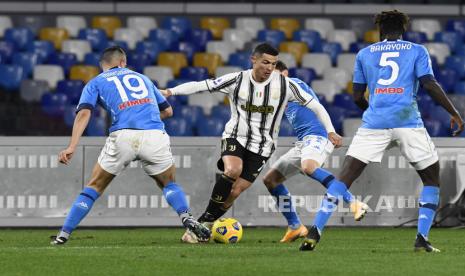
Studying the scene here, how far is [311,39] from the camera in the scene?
65.7ft

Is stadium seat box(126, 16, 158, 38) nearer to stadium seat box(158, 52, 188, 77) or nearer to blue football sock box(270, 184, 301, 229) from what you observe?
stadium seat box(158, 52, 188, 77)

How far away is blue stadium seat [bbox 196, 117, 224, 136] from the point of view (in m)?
16.5

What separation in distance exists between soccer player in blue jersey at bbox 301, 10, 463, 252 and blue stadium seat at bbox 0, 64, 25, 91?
943 centimetres

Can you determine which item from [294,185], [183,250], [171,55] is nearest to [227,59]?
[171,55]

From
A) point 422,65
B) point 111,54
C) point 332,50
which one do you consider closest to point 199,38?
point 332,50

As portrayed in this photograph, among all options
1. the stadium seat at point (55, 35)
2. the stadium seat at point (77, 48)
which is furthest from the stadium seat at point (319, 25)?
the stadium seat at point (55, 35)

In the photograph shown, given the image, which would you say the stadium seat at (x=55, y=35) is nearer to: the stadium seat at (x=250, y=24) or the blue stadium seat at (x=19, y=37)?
the blue stadium seat at (x=19, y=37)

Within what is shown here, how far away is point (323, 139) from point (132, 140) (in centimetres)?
201

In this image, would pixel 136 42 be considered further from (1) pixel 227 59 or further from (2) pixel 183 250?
(2) pixel 183 250

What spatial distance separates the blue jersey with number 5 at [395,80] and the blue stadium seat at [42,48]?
34.2 feet

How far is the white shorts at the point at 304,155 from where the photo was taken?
36.2ft

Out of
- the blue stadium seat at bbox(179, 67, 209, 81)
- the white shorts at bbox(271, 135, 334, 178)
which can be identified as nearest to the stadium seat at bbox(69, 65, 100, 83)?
the blue stadium seat at bbox(179, 67, 209, 81)

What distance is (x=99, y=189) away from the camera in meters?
10.2

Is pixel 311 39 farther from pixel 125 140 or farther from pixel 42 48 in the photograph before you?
pixel 125 140
